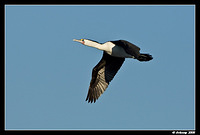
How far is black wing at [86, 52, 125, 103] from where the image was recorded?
16.4 m

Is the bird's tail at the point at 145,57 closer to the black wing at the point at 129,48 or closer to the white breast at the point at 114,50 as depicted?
the white breast at the point at 114,50

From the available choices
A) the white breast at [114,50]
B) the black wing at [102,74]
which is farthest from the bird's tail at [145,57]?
the black wing at [102,74]

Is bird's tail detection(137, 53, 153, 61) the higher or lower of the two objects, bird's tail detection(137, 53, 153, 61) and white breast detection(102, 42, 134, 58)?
the lower

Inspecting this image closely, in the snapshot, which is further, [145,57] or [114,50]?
[145,57]

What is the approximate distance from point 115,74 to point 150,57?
6.77 ft

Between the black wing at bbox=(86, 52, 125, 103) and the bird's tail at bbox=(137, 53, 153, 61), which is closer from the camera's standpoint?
A: the bird's tail at bbox=(137, 53, 153, 61)

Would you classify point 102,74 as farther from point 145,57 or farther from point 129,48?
point 129,48

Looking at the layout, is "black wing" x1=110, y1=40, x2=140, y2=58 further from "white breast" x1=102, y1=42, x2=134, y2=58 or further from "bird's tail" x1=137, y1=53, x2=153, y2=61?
"bird's tail" x1=137, y1=53, x2=153, y2=61

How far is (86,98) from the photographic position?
16594mm

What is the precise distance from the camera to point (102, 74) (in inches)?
658

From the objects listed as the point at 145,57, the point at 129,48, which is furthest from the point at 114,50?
the point at 129,48

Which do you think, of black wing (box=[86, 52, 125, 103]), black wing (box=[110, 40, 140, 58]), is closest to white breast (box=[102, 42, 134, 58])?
black wing (box=[110, 40, 140, 58])
